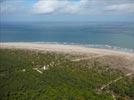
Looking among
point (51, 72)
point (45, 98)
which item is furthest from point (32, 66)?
point (45, 98)

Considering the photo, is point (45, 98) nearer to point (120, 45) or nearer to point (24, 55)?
point (24, 55)

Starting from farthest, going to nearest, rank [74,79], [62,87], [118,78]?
[118,78] → [74,79] → [62,87]

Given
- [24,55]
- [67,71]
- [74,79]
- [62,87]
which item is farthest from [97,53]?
[62,87]

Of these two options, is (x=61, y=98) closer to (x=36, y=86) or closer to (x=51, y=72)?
(x=36, y=86)

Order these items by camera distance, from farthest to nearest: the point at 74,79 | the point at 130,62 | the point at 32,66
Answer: the point at 130,62 → the point at 32,66 → the point at 74,79

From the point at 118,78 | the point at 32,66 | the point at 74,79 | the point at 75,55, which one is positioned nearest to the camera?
the point at 74,79

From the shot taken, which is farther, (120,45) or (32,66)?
(120,45)
